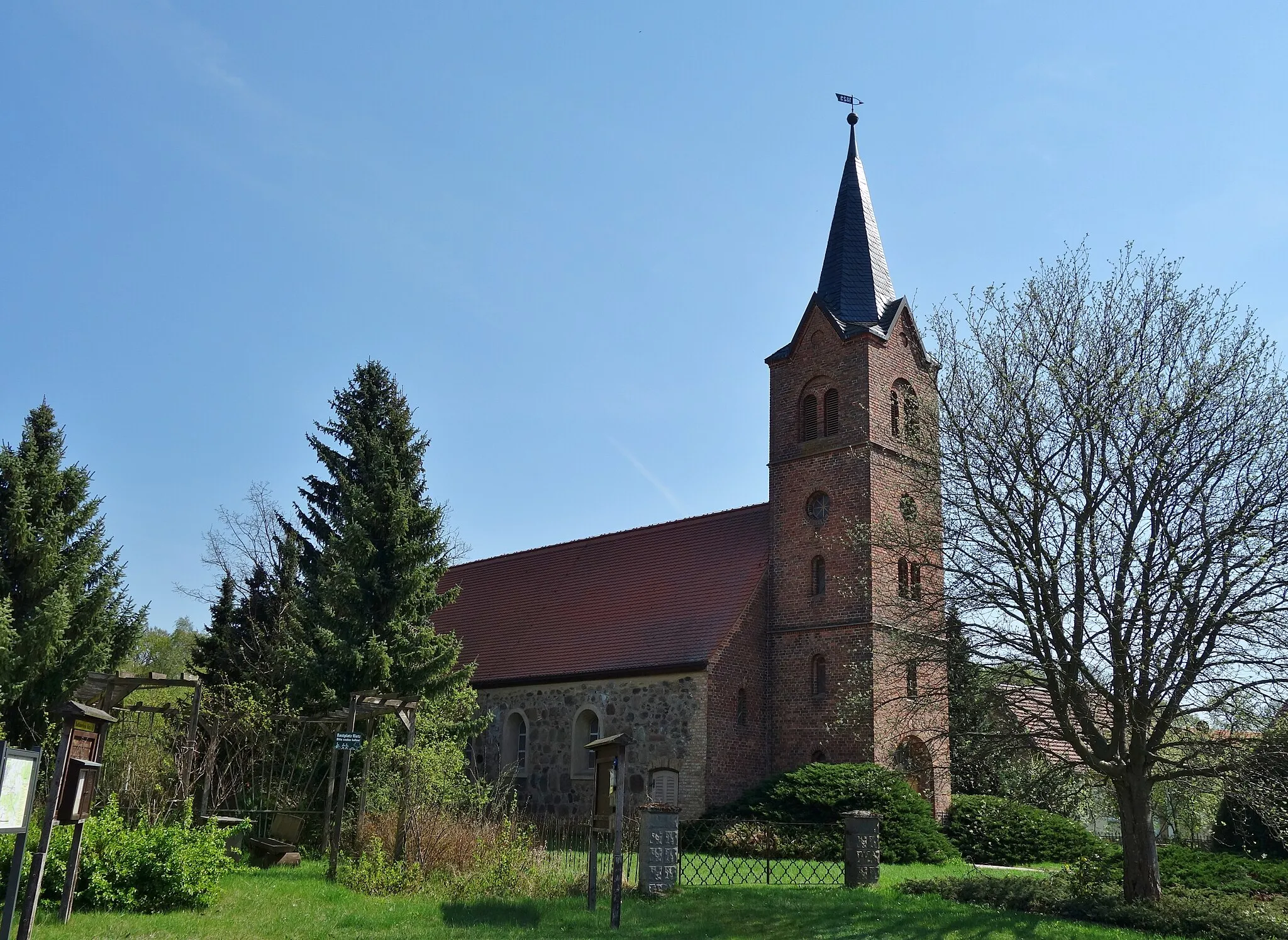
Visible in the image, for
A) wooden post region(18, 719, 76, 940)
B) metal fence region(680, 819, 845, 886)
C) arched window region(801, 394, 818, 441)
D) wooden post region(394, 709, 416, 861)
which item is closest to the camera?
wooden post region(18, 719, 76, 940)

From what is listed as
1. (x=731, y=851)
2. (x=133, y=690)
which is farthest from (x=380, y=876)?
(x=731, y=851)

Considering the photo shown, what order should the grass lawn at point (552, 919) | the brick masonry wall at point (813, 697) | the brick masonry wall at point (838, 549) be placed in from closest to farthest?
the grass lawn at point (552, 919)
the brick masonry wall at point (813, 697)
the brick masonry wall at point (838, 549)

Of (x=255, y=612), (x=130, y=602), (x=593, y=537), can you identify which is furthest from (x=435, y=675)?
(x=593, y=537)

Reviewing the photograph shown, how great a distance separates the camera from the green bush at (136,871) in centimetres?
1166

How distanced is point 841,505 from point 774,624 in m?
3.31

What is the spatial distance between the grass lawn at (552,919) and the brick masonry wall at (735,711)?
856cm

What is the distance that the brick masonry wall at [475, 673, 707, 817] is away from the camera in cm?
2403

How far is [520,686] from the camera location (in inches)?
1127

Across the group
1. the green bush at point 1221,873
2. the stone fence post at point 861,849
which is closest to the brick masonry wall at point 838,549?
the green bush at point 1221,873

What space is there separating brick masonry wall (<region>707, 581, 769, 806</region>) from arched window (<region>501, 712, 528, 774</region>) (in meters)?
6.40

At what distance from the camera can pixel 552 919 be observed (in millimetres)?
12578

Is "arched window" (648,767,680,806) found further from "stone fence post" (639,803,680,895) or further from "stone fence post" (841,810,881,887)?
"stone fence post" (639,803,680,895)

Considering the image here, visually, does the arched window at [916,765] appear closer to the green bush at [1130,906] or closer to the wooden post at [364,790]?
the green bush at [1130,906]

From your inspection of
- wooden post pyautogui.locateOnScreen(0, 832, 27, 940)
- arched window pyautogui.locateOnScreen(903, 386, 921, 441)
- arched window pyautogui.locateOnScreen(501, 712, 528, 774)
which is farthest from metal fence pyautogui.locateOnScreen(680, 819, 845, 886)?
wooden post pyautogui.locateOnScreen(0, 832, 27, 940)
